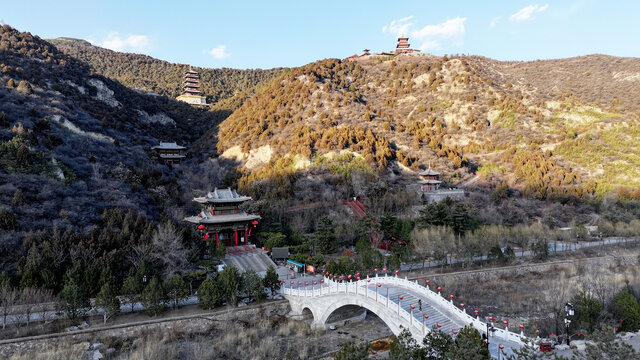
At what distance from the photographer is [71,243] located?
69.1 feet

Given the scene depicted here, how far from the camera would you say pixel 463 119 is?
219ft

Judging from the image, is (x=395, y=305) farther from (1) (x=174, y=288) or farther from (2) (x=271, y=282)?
(1) (x=174, y=288)

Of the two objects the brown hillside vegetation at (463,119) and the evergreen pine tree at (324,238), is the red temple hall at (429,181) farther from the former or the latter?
the evergreen pine tree at (324,238)

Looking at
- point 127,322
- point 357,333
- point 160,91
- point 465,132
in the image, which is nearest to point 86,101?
point 160,91

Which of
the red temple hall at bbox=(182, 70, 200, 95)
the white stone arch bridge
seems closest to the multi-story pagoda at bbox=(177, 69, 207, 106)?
the red temple hall at bbox=(182, 70, 200, 95)

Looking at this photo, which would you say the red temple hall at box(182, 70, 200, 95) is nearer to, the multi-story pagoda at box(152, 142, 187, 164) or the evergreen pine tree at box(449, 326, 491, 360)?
the multi-story pagoda at box(152, 142, 187, 164)

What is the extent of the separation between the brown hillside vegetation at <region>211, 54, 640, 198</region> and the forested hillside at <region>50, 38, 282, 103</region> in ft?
114

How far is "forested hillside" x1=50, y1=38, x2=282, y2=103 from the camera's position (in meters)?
101

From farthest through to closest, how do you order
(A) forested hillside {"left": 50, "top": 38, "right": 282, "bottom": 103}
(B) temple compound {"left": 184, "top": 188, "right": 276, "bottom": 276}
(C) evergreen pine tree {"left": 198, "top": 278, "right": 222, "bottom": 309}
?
(A) forested hillside {"left": 50, "top": 38, "right": 282, "bottom": 103} → (B) temple compound {"left": 184, "top": 188, "right": 276, "bottom": 276} → (C) evergreen pine tree {"left": 198, "top": 278, "right": 222, "bottom": 309}

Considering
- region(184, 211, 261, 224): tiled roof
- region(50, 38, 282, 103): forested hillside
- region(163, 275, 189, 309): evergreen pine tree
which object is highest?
region(50, 38, 282, 103): forested hillside

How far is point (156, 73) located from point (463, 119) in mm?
92943

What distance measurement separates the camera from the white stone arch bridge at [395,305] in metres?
15.6

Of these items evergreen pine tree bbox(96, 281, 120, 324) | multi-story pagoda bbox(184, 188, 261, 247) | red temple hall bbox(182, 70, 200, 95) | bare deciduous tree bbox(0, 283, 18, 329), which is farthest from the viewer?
red temple hall bbox(182, 70, 200, 95)

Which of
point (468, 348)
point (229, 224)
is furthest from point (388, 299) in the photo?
point (229, 224)
